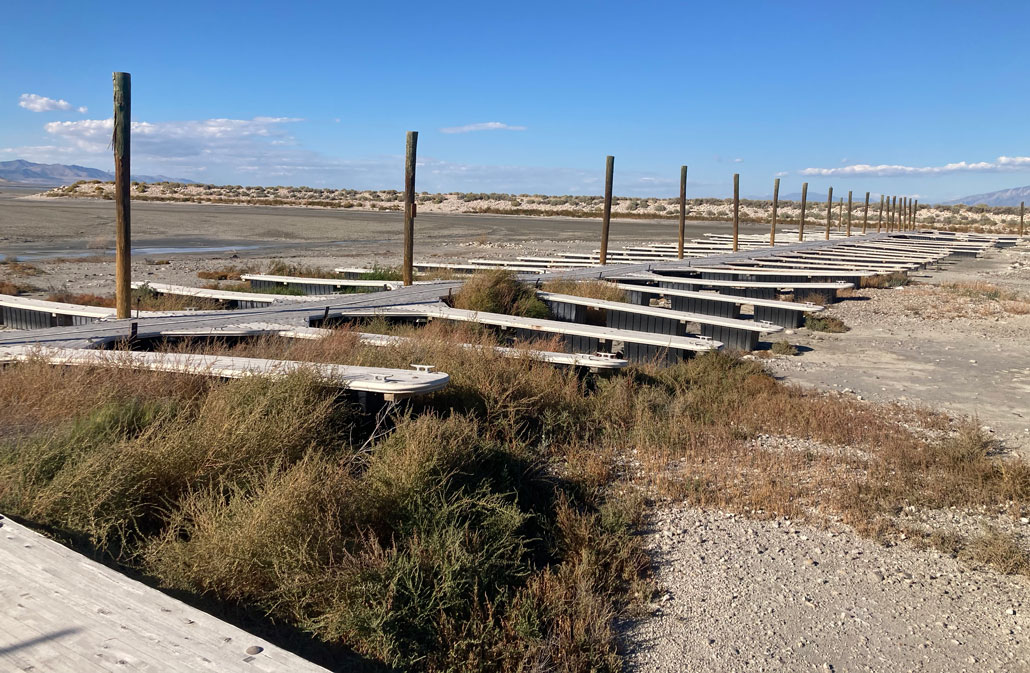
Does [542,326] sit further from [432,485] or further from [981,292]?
[981,292]

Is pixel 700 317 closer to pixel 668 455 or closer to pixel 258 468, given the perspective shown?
pixel 668 455

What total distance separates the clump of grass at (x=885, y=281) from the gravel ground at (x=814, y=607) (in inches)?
720

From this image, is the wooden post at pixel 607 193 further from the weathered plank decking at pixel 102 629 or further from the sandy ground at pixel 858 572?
the weathered plank decking at pixel 102 629

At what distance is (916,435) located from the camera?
795 centimetres

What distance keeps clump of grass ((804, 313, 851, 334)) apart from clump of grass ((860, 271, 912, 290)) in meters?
7.09

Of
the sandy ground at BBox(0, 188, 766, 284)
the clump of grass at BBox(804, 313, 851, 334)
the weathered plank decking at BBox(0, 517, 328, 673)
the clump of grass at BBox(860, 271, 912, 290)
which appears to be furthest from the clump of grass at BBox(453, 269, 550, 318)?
the clump of grass at BBox(860, 271, 912, 290)

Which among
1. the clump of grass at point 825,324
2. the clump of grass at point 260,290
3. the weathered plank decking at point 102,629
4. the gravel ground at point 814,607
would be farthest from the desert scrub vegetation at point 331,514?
the clump of grass at point 825,324

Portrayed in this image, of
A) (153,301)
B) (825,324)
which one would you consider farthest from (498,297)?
(825,324)

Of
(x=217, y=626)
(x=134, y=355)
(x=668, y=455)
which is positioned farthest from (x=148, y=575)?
(x=668, y=455)

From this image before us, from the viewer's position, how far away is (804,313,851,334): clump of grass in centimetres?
1497

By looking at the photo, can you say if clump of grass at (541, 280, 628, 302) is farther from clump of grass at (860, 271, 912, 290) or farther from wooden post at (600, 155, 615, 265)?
clump of grass at (860, 271, 912, 290)

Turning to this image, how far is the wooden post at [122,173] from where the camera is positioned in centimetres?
930

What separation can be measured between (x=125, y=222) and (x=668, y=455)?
711 centimetres

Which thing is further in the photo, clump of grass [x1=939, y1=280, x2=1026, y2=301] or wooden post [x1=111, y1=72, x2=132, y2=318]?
clump of grass [x1=939, y1=280, x2=1026, y2=301]
